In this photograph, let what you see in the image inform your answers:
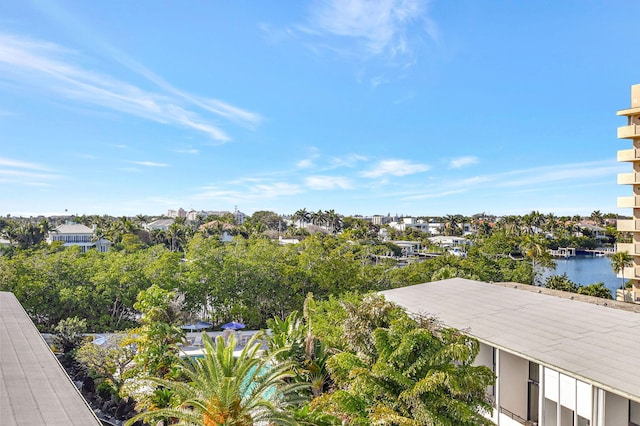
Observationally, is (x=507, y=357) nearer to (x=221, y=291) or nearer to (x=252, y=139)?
(x=221, y=291)

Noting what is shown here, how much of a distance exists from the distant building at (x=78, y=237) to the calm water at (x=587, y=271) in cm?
7317

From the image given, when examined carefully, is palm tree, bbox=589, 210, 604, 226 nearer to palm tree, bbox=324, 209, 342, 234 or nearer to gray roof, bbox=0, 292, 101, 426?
palm tree, bbox=324, 209, 342, 234

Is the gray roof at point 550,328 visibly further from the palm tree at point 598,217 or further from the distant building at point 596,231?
the palm tree at point 598,217

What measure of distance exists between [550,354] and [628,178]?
29285mm

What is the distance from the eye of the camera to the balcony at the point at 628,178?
1235 inches

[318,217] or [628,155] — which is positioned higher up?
[628,155]

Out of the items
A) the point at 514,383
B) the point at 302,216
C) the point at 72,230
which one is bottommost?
the point at 514,383

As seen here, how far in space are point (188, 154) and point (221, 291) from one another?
1818 centimetres

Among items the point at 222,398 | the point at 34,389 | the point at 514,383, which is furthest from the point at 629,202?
the point at 34,389

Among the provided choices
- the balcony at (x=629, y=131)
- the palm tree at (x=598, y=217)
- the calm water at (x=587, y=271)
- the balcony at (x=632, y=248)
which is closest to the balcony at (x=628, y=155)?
the balcony at (x=629, y=131)

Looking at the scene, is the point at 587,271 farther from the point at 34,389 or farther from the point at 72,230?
the point at 72,230

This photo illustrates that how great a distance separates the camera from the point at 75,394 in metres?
7.58

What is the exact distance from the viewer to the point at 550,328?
1247cm

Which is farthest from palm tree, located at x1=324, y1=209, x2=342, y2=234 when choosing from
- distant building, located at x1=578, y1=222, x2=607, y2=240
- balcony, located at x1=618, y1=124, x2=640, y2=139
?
balcony, located at x1=618, y1=124, x2=640, y2=139
